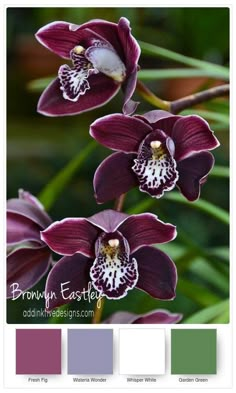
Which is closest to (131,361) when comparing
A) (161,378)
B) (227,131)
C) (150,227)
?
(161,378)

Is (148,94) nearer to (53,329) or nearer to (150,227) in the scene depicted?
(150,227)

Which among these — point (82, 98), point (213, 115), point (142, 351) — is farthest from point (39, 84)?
point (142, 351)

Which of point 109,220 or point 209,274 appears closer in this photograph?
point 109,220

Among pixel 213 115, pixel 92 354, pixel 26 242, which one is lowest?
pixel 92 354

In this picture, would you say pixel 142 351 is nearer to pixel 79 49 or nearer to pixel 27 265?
pixel 27 265

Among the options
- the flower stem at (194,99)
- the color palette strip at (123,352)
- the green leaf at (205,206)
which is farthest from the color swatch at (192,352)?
the flower stem at (194,99)
